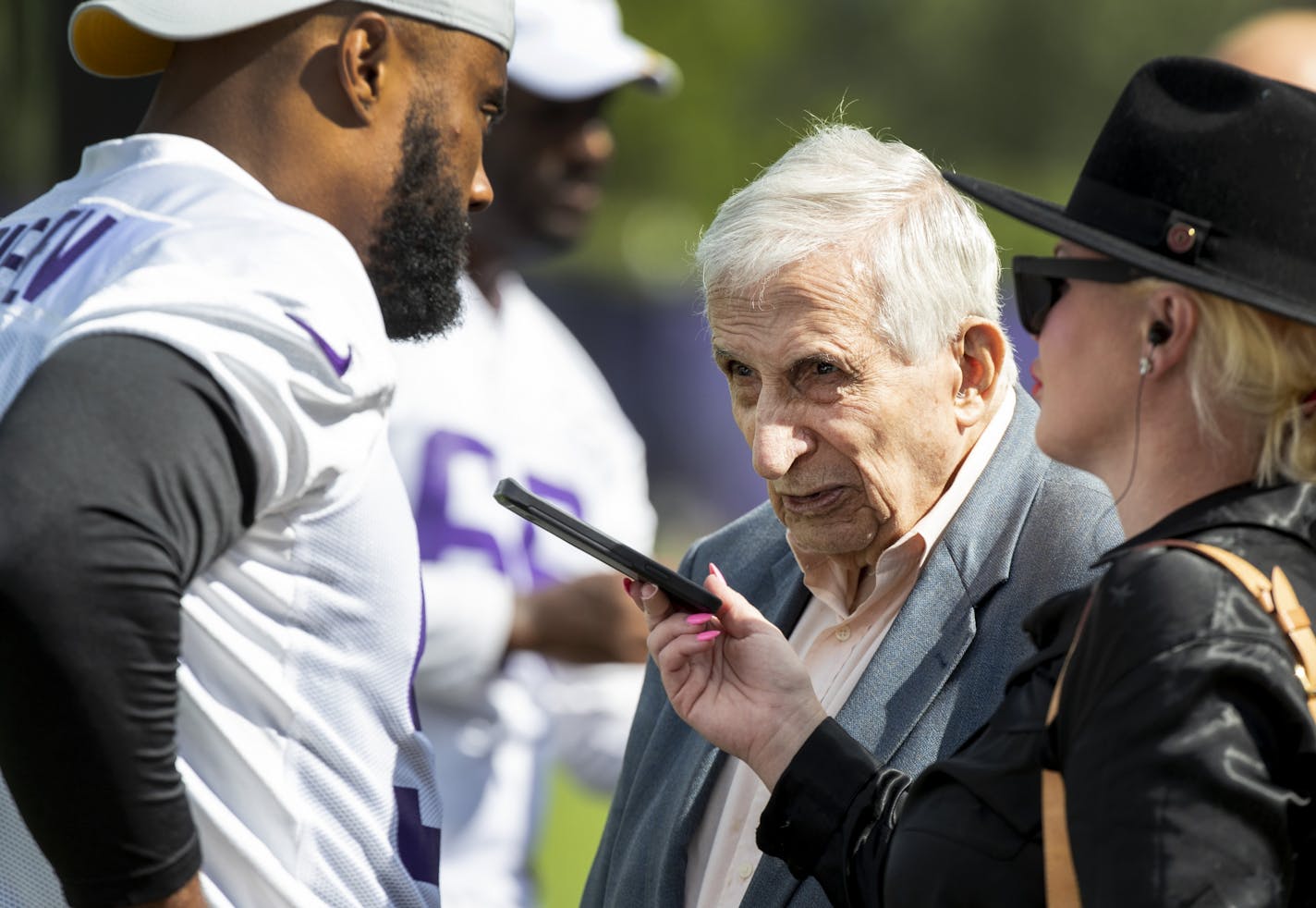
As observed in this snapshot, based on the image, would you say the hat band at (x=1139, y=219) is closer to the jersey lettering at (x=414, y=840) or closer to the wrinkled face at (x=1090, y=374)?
the wrinkled face at (x=1090, y=374)

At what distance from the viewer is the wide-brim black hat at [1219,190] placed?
1.95 metres

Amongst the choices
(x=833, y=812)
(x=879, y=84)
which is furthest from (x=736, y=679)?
(x=879, y=84)

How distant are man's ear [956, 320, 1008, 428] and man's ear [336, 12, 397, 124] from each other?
1.03m

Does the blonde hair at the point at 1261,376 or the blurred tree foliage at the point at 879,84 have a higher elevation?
the blonde hair at the point at 1261,376

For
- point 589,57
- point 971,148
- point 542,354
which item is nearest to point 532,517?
point 542,354

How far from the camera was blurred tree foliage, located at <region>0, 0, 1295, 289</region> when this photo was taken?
99.9 feet

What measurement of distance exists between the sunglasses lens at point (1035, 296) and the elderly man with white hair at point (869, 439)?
61cm

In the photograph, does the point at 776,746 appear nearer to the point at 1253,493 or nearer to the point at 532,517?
the point at 532,517

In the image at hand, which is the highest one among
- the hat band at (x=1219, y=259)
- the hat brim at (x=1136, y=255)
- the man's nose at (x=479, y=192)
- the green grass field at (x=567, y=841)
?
the hat band at (x=1219, y=259)

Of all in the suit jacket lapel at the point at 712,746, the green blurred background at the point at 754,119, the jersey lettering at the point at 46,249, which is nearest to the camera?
the jersey lettering at the point at 46,249

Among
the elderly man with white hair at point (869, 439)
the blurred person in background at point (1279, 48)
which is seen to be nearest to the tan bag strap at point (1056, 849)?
the elderly man with white hair at point (869, 439)

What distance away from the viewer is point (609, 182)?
31781mm

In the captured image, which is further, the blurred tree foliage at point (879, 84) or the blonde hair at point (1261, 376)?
the blurred tree foliage at point (879, 84)

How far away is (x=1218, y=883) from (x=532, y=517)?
1.06 m
